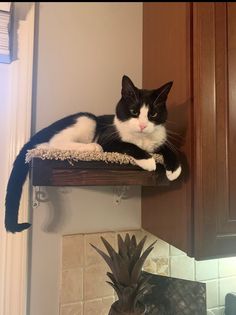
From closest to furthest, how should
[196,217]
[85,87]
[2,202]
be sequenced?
[196,217], [2,202], [85,87]

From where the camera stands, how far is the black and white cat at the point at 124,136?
671 millimetres

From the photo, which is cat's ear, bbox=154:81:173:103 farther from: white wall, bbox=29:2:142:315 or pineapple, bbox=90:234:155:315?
pineapple, bbox=90:234:155:315

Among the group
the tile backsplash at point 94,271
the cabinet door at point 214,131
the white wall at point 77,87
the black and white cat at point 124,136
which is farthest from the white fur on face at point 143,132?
the tile backsplash at point 94,271

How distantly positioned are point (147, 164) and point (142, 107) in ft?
0.51

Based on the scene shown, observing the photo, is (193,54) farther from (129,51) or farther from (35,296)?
(35,296)

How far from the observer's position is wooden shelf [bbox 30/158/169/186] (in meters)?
0.59

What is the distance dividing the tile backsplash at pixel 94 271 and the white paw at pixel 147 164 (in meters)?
0.36

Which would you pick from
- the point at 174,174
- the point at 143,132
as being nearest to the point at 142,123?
the point at 143,132

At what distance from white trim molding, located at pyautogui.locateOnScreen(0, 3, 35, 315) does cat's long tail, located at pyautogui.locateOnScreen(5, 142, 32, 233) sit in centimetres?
15

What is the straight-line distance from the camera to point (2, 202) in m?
0.83

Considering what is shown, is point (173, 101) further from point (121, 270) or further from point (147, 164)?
point (121, 270)

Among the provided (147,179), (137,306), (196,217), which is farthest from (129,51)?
(137,306)

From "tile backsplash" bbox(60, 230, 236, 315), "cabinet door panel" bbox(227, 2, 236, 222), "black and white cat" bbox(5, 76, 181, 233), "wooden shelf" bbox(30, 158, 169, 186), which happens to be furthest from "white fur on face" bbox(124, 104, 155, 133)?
"tile backsplash" bbox(60, 230, 236, 315)

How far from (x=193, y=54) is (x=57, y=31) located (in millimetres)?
499
